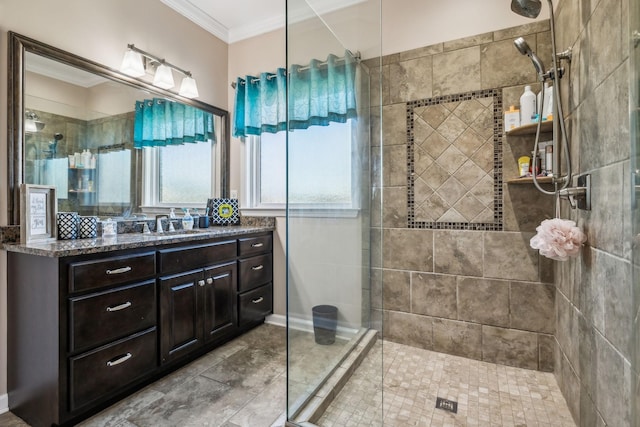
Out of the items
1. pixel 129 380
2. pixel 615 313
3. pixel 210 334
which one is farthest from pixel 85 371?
pixel 615 313

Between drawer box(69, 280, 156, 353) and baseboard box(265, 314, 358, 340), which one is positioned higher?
drawer box(69, 280, 156, 353)

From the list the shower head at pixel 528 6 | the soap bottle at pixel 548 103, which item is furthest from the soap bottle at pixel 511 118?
the shower head at pixel 528 6

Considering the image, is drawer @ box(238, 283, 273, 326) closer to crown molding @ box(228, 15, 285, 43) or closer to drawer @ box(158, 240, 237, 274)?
drawer @ box(158, 240, 237, 274)

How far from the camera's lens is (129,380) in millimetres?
1628

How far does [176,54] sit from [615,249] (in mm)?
3030

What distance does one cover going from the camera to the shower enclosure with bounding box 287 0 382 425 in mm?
1527

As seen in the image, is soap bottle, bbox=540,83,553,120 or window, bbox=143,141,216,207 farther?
window, bbox=143,141,216,207

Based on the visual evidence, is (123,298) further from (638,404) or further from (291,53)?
(638,404)

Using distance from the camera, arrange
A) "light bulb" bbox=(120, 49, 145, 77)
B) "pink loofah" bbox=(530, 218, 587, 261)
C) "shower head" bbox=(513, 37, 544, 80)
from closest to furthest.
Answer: "pink loofah" bbox=(530, 218, 587, 261) < "shower head" bbox=(513, 37, 544, 80) < "light bulb" bbox=(120, 49, 145, 77)

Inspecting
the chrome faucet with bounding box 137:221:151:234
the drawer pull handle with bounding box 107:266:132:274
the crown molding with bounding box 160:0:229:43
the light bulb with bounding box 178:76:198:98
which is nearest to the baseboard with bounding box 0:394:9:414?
the drawer pull handle with bounding box 107:266:132:274

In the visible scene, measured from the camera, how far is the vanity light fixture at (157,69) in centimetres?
214

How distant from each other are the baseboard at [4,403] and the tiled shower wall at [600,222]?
264 centimetres

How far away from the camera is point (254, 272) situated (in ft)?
8.59

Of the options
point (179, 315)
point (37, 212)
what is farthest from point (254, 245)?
point (37, 212)
